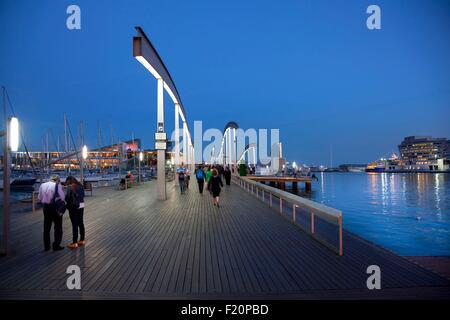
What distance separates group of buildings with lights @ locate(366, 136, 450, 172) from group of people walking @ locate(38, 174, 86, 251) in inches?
7343

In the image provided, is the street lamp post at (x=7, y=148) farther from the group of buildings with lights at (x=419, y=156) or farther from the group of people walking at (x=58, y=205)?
the group of buildings with lights at (x=419, y=156)

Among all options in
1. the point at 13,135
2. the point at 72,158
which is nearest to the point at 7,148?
the point at 13,135

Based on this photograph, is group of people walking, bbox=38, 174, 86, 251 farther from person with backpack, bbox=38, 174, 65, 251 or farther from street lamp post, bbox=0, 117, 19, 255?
street lamp post, bbox=0, 117, 19, 255

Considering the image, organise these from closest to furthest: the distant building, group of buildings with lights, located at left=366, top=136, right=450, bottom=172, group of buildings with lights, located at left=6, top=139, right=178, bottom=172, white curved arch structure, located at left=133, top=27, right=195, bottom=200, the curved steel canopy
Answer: the curved steel canopy
white curved arch structure, located at left=133, top=27, right=195, bottom=200
group of buildings with lights, located at left=6, top=139, right=178, bottom=172
group of buildings with lights, located at left=366, top=136, right=450, bottom=172
the distant building

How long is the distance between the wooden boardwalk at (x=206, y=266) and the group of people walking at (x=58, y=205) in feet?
0.95

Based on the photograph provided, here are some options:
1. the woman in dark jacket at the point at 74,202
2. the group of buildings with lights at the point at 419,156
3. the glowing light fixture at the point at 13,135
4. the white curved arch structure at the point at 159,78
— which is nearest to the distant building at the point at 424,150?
the group of buildings with lights at the point at 419,156

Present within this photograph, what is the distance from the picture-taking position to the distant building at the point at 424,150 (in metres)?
173

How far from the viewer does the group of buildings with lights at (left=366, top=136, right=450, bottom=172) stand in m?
168

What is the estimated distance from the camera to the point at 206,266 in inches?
222

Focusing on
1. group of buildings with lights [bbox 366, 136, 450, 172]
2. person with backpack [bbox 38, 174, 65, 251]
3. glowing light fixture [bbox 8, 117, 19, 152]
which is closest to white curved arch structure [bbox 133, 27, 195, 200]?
glowing light fixture [bbox 8, 117, 19, 152]

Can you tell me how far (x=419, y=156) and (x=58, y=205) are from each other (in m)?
213

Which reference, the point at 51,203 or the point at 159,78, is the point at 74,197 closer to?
the point at 51,203
